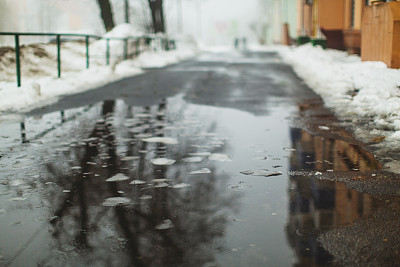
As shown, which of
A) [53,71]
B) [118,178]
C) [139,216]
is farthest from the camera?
[53,71]

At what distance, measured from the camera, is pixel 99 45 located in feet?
64.9

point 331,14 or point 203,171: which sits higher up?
point 331,14

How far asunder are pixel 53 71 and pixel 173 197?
12.0 metres

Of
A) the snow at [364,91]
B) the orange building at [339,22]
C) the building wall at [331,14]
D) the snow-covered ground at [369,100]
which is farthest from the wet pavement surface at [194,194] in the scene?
the building wall at [331,14]

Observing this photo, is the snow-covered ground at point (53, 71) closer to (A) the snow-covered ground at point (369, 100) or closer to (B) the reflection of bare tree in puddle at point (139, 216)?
(B) the reflection of bare tree in puddle at point (139, 216)

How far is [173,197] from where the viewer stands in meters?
3.99

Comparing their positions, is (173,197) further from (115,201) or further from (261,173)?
(261,173)

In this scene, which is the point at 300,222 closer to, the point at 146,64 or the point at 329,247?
the point at 329,247

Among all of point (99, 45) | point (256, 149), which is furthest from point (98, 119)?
Answer: point (99, 45)

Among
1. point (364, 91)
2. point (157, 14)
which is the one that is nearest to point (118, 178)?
point (364, 91)

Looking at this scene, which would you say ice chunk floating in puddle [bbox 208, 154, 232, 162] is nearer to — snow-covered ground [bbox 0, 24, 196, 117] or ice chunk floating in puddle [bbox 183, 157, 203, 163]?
ice chunk floating in puddle [bbox 183, 157, 203, 163]

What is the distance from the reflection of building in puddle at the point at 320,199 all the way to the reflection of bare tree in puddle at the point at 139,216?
0.49 meters

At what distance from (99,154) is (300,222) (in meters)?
2.82

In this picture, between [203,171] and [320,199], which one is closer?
[320,199]
